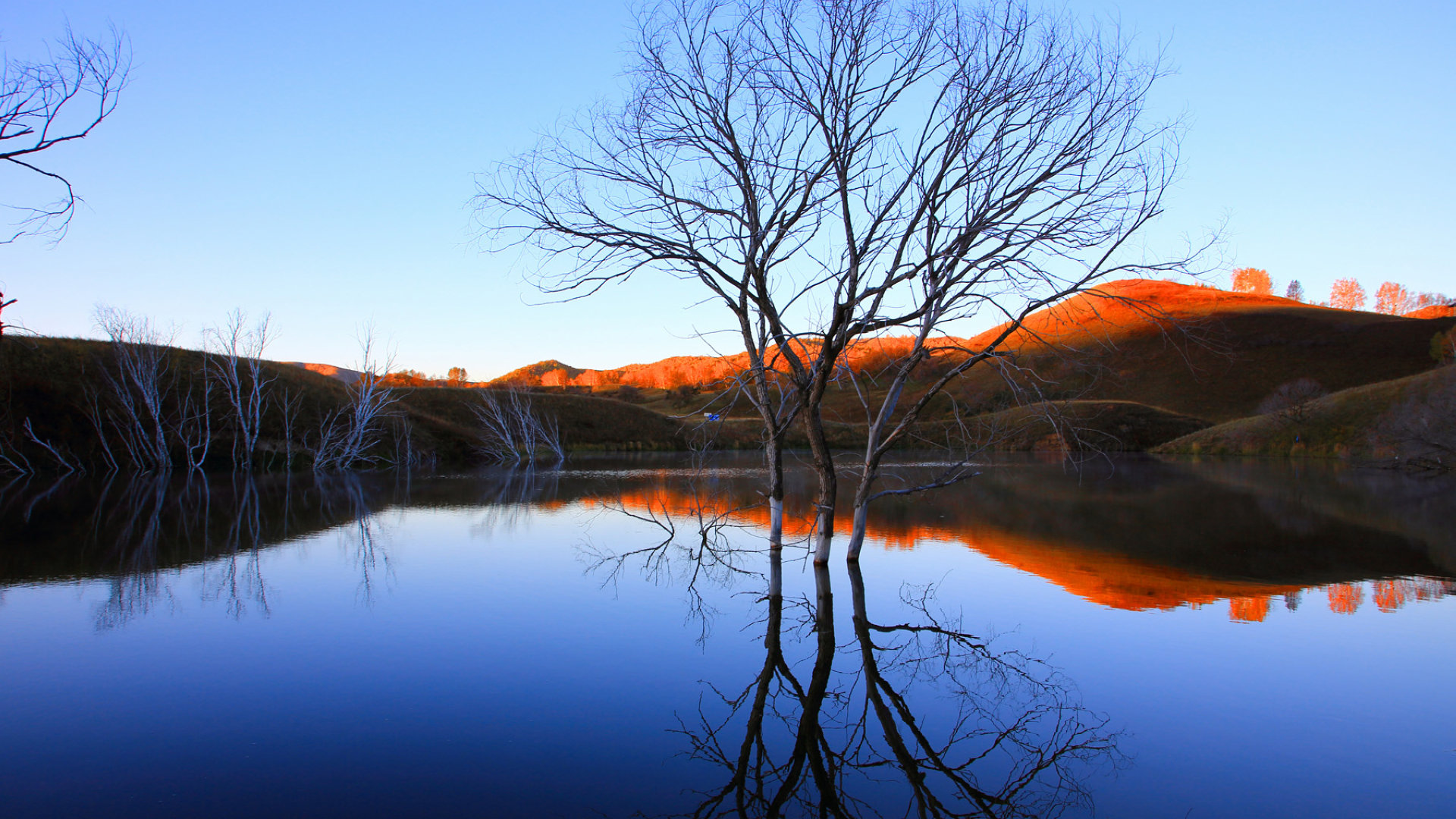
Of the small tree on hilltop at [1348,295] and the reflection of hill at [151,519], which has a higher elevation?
the small tree on hilltop at [1348,295]

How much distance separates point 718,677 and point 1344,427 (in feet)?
201

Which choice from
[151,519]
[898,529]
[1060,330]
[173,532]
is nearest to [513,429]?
[151,519]

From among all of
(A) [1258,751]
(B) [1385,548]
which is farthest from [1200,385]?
(A) [1258,751]

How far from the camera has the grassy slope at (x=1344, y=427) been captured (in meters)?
41.1

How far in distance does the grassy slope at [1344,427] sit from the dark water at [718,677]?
34216 mm

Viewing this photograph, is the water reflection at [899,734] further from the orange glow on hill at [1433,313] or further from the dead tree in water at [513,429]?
the orange glow on hill at [1433,313]

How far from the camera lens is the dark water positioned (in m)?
4.56

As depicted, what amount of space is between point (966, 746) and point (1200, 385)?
100052 mm

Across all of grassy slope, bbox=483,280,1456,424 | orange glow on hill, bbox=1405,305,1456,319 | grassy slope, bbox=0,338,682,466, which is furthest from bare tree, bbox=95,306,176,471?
orange glow on hill, bbox=1405,305,1456,319

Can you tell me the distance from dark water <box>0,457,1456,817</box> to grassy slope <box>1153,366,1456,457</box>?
34.2 meters

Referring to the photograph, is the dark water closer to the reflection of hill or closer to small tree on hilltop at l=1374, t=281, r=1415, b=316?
the reflection of hill

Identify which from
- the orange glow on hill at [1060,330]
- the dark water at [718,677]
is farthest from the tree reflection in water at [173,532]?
the orange glow on hill at [1060,330]

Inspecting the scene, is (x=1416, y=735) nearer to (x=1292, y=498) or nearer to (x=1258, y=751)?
(x=1258, y=751)

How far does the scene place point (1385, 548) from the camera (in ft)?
46.9
